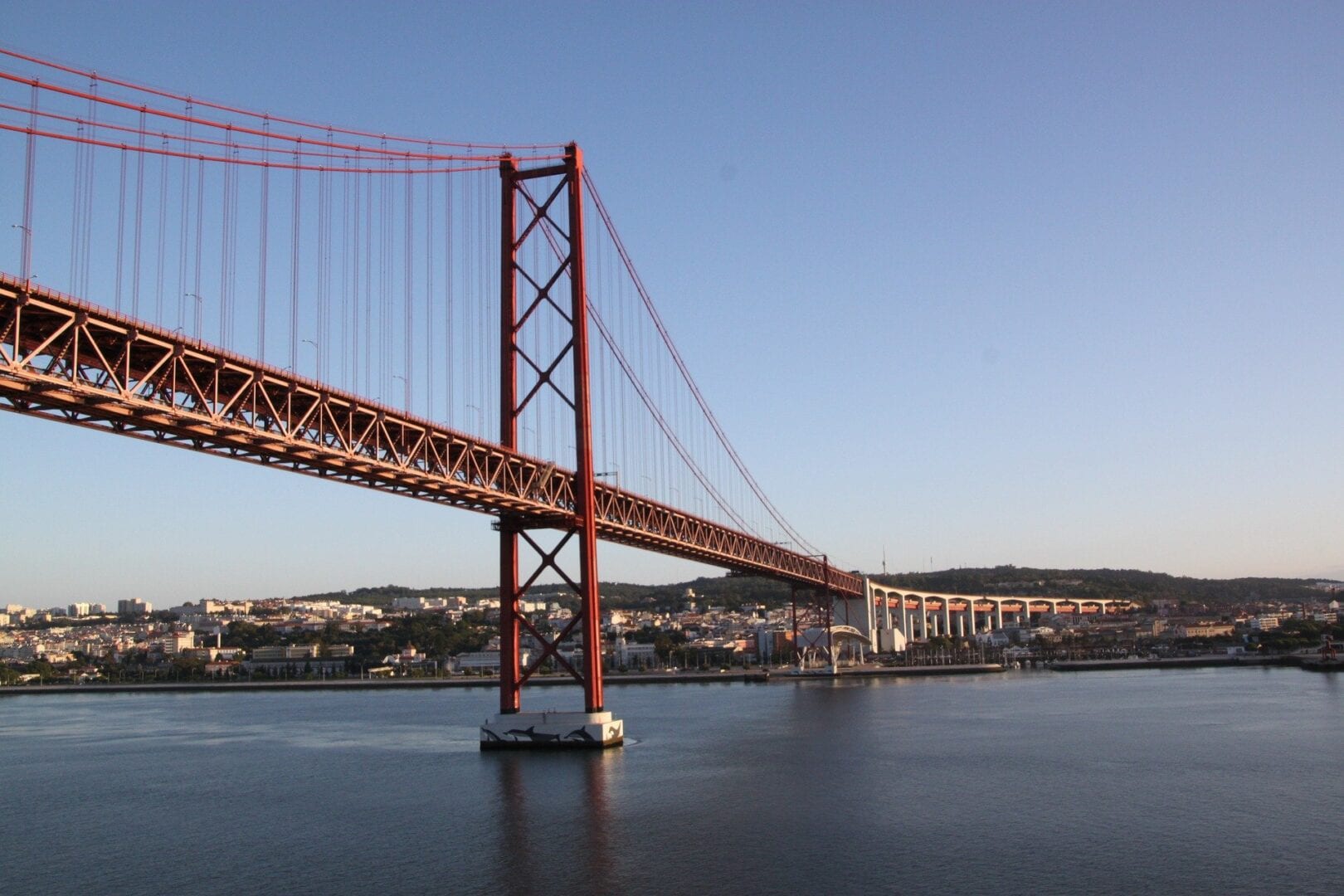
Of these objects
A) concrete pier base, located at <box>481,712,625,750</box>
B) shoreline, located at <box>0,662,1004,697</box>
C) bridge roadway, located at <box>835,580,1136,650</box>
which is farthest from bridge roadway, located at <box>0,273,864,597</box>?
bridge roadway, located at <box>835,580,1136,650</box>

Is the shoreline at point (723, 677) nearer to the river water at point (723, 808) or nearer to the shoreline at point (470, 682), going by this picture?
the shoreline at point (470, 682)

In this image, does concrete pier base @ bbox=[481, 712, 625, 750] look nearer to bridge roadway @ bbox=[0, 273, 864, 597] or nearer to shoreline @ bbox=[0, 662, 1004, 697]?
bridge roadway @ bbox=[0, 273, 864, 597]

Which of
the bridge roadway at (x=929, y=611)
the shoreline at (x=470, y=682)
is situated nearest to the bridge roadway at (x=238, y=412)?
the shoreline at (x=470, y=682)

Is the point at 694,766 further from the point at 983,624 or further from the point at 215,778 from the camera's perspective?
the point at 983,624

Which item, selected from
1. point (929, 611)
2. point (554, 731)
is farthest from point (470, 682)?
point (929, 611)

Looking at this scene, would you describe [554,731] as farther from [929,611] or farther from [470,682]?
[929,611]

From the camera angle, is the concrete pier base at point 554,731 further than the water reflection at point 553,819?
Yes

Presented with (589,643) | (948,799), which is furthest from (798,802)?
(589,643)
